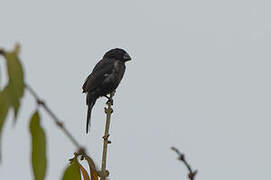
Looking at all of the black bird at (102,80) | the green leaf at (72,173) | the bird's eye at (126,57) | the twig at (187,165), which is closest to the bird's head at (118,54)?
the bird's eye at (126,57)

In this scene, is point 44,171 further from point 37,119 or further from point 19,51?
point 19,51

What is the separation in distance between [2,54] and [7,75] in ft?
0.15

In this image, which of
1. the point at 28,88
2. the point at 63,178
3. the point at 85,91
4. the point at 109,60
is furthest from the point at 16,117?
the point at 109,60

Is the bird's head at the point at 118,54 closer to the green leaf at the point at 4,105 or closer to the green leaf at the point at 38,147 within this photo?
the green leaf at the point at 38,147

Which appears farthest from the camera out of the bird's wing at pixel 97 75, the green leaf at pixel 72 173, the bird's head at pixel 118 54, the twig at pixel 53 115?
the bird's head at pixel 118 54

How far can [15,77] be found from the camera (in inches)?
46.6

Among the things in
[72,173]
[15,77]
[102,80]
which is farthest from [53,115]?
[102,80]

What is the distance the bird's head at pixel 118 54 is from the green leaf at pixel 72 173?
7548 millimetres

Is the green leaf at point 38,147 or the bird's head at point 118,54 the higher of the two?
the bird's head at point 118,54

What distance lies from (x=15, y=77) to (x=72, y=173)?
516mm

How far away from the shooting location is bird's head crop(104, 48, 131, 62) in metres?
9.30

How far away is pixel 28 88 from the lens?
116 centimetres

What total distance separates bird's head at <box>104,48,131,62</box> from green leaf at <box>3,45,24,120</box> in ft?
26.5

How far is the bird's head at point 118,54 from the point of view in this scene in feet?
30.5
